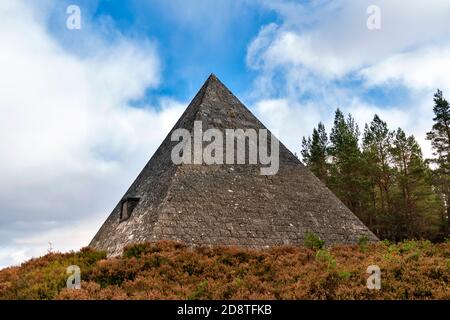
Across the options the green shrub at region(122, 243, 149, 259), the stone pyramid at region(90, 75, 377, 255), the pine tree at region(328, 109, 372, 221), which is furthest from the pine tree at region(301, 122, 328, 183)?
the green shrub at region(122, 243, 149, 259)

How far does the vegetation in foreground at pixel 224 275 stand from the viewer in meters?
8.14

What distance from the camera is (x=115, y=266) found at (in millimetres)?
10359

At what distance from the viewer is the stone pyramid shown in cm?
1351

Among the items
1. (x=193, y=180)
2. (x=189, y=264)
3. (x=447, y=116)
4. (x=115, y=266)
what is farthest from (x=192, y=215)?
(x=447, y=116)

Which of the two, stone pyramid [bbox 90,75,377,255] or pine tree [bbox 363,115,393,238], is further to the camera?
pine tree [bbox 363,115,393,238]

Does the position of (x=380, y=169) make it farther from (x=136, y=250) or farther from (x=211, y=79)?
(x=136, y=250)

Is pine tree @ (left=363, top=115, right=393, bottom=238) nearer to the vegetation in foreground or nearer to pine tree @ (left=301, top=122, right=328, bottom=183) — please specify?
pine tree @ (left=301, top=122, right=328, bottom=183)

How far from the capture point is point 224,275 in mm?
10305

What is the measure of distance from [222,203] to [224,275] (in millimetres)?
4749

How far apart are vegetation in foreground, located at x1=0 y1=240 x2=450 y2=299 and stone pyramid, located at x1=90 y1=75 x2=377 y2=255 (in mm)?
1206
